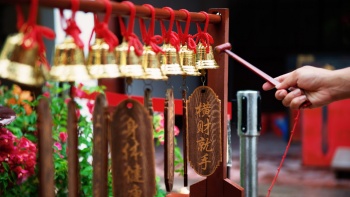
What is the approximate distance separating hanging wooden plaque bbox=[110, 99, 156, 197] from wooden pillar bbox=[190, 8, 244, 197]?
81 cm

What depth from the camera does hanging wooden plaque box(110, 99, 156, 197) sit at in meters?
1.95

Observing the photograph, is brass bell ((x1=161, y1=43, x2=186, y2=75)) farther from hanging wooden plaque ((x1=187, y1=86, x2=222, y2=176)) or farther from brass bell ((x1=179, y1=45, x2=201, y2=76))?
hanging wooden plaque ((x1=187, y1=86, x2=222, y2=176))

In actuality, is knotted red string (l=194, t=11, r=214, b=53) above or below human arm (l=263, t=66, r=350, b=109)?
above

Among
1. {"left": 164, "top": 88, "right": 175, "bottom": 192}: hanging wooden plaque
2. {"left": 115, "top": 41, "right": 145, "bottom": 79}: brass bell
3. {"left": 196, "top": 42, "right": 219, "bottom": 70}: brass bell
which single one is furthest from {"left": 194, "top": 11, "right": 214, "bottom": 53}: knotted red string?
{"left": 115, "top": 41, "right": 145, "bottom": 79}: brass bell

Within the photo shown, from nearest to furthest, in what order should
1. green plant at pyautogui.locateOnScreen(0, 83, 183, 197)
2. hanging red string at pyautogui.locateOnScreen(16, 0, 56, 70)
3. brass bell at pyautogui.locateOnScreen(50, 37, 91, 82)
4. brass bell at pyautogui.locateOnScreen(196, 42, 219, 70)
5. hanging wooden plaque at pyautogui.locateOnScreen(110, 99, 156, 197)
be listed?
hanging red string at pyautogui.locateOnScreen(16, 0, 56, 70) < brass bell at pyautogui.locateOnScreen(50, 37, 91, 82) < hanging wooden plaque at pyautogui.locateOnScreen(110, 99, 156, 197) < brass bell at pyautogui.locateOnScreen(196, 42, 219, 70) < green plant at pyautogui.locateOnScreen(0, 83, 183, 197)

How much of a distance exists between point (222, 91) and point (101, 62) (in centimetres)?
93

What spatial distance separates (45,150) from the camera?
71.2 inches

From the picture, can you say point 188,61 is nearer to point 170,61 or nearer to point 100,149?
point 170,61

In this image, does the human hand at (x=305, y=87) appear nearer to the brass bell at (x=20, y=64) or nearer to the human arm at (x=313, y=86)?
the human arm at (x=313, y=86)

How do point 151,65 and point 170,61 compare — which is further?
point 170,61

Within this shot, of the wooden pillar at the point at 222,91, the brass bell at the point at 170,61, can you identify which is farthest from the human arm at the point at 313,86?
the brass bell at the point at 170,61

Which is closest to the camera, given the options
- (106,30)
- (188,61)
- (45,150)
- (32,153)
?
(45,150)

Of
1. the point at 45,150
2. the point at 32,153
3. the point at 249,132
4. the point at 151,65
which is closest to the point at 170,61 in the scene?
the point at 151,65

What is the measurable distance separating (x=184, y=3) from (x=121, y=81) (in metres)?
2.55
